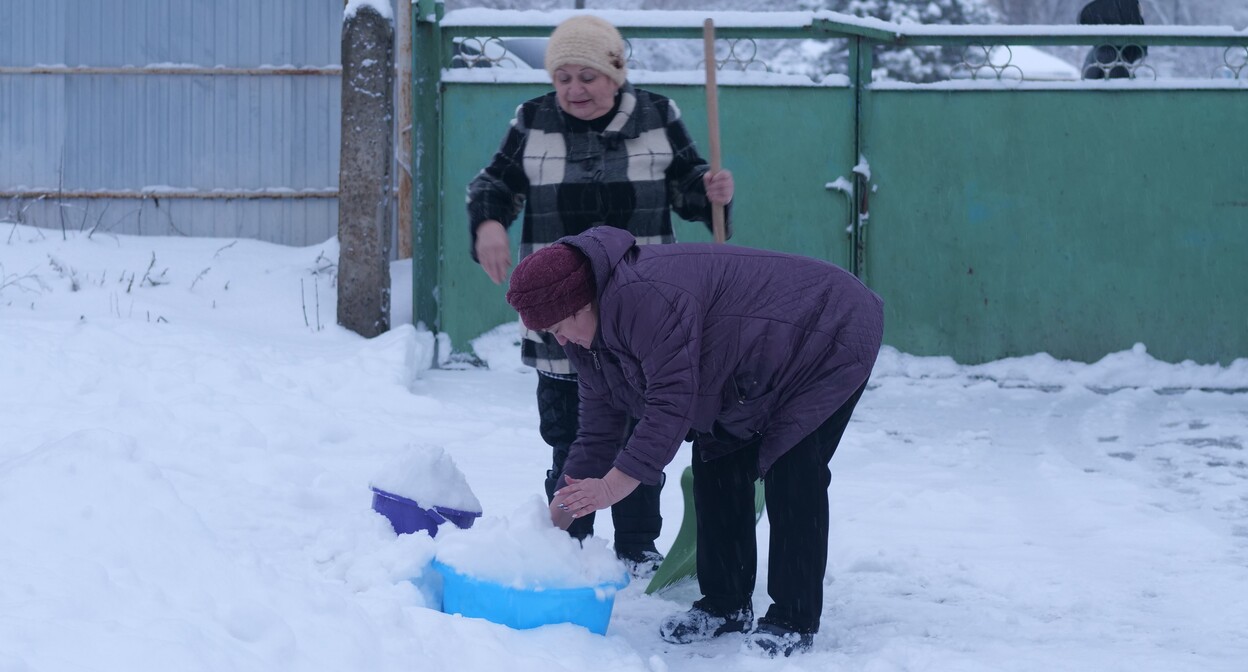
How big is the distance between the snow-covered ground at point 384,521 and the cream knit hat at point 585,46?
1.16 meters

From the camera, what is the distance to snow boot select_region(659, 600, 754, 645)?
322 cm

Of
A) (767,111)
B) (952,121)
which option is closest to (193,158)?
(767,111)

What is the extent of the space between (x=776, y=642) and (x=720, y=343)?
0.78 metres

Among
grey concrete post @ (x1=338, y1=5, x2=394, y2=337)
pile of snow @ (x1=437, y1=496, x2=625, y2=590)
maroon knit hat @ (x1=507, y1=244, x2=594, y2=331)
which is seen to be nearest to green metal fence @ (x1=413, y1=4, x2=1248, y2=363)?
grey concrete post @ (x1=338, y1=5, x2=394, y2=337)

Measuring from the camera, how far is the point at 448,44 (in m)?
6.97

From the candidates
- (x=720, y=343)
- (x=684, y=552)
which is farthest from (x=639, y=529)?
(x=720, y=343)

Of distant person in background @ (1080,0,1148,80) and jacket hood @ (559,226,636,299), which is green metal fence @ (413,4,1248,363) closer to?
distant person in background @ (1080,0,1148,80)

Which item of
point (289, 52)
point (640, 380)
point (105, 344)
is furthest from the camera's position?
point (289, 52)

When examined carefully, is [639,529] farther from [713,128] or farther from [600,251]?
[600,251]

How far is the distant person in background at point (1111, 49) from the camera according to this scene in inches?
286

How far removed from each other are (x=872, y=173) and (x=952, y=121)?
1.78ft

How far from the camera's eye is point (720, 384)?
2.83 metres

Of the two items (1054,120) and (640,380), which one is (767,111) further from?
(640,380)

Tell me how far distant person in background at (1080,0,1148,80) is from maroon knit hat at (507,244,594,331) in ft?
18.0
